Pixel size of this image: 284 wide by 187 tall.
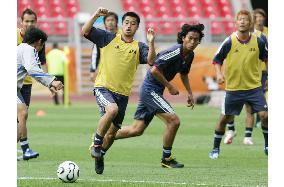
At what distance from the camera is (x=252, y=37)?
12.8 meters

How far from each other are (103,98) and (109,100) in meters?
0.09

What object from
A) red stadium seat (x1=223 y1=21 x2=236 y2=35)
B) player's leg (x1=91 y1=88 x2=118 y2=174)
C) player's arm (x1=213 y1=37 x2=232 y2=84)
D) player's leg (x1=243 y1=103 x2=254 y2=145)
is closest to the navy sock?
player's leg (x1=91 y1=88 x2=118 y2=174)

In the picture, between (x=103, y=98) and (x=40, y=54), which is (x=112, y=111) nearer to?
(x=103, y=98)

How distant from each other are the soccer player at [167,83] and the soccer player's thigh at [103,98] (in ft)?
2.54

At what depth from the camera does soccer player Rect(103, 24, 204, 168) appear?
11.3 m

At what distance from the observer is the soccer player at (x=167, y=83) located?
1131 centimetres

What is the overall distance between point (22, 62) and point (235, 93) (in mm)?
3949

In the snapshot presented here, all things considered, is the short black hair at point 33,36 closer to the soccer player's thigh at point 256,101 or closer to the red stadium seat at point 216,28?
the soccer player's thigh at point 256,101

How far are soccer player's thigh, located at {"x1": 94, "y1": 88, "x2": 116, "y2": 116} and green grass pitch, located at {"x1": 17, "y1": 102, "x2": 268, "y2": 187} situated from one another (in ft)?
2.66

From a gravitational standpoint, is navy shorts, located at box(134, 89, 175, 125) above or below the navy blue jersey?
below

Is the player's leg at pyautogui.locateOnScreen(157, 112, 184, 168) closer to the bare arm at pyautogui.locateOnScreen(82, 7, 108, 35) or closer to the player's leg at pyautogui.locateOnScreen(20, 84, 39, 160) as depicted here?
the bare arm at pyautogui.locateOnScreen(82, 7, 108, 35)

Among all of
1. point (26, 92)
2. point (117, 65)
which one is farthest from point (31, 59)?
point (26, 92)

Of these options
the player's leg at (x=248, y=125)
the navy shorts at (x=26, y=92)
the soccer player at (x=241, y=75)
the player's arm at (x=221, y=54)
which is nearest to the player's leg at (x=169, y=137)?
the player's arm at (x=221, y=54)
